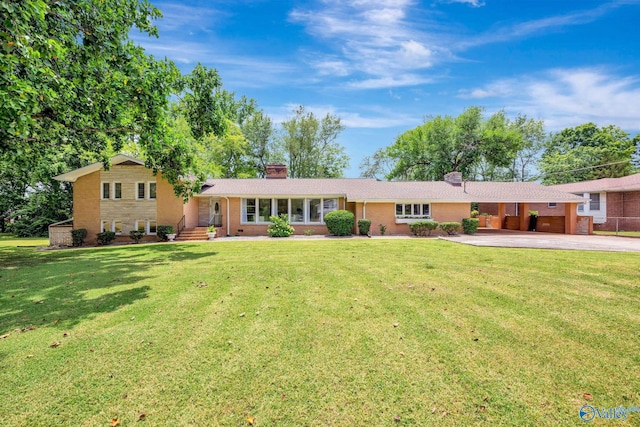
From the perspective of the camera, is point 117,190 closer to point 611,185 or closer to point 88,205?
point 88,205

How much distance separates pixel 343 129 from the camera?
130ft

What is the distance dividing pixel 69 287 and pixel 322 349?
7040 millimetres

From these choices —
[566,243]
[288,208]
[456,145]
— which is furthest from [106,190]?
[456,145]

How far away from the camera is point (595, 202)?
81.7 feet

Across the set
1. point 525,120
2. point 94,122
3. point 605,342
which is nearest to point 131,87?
point 94,122

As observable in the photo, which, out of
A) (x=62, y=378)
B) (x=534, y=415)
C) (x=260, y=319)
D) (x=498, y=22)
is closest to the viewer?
→ (x=534, y=415)

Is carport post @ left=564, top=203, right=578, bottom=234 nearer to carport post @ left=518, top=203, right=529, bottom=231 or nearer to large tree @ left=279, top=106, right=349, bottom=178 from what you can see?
carport post @ left=518, top=203, right=529, bottom=231

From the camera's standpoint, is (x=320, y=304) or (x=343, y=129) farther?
(x=343, y=129)

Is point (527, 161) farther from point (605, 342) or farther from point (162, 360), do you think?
point (162, 360)

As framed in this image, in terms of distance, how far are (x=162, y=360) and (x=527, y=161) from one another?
52.5 m

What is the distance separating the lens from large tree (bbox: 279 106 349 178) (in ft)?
125

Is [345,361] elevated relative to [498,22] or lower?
lower

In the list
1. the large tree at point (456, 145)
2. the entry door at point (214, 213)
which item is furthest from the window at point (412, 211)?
the large tree at point (456, 145)

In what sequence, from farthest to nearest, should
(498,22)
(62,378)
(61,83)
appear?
(498,22), (61,83), (62,378)
